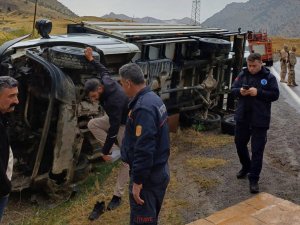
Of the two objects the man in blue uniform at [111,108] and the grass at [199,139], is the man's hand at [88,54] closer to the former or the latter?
the man in blue uniform at [111,108]

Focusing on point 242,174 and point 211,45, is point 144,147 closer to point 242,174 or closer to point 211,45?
point 242,174

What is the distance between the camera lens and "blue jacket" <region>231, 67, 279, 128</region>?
5.71 m

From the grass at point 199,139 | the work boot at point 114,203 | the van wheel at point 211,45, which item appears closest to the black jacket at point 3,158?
the work boot at point 114,203

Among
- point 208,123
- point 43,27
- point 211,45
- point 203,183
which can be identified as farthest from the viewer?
point 208,123

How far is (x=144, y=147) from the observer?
11.9 ft

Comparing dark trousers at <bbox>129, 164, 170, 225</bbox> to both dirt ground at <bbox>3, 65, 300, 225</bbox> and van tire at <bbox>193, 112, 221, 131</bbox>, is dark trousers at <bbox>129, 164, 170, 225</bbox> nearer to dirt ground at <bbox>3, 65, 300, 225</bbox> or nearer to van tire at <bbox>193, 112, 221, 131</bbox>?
dirt ground at <bbox>3, 65, 300, 225</bbox>

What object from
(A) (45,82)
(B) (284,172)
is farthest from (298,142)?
(A) (45,82)

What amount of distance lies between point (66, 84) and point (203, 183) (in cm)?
229

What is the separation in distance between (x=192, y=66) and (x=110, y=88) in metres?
4.35

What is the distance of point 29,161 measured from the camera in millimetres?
6539

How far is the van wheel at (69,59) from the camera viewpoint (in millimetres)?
6016

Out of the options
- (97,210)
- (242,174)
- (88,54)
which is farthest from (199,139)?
(97,210)

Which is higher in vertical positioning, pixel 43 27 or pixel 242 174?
pixel 43 27

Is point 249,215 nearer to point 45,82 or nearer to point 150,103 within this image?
point 150,103
